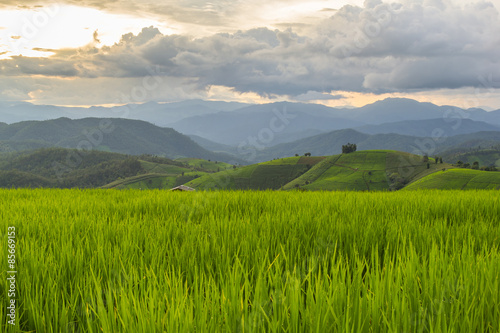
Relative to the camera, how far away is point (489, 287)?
7.67 feet

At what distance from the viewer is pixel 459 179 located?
173m

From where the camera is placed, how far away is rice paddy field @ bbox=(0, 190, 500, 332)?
1.92 m

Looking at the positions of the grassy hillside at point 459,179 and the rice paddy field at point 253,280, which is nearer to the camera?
the rice paddy field at point 253,280

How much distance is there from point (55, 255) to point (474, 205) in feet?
27.2

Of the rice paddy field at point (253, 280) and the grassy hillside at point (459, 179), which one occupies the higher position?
the rice paddy field at point (253, 280)

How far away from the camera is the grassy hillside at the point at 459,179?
164 m

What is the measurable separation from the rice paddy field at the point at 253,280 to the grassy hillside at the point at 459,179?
17786 centimetres

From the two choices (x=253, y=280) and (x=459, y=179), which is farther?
(x=459, y=179)

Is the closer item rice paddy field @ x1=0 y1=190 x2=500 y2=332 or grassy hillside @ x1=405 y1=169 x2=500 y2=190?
rice paddy field @ x1=0 y1=190 x2=500 y2=332

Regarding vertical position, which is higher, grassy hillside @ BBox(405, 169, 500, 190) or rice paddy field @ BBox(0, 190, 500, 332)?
rice paddy field @ BBox(0, 190, 500, 332)

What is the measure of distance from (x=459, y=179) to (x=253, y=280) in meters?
204

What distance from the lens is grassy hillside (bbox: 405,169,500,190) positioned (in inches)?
6442

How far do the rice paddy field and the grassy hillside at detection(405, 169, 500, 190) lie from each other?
177858mm

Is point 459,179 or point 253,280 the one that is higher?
point 253,280
